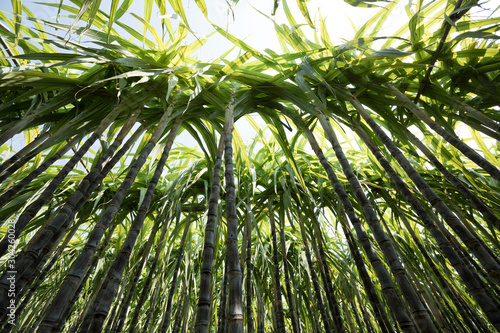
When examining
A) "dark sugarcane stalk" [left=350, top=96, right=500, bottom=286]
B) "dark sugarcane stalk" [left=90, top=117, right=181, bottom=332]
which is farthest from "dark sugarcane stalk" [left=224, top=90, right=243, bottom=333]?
"dark sugarcane stalk" [left=350, top=96, right=500, bottom=286]

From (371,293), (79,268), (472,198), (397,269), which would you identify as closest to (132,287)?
(79,268)

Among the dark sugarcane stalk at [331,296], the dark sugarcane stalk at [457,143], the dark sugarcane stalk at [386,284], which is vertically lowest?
the dark sugarcane stalk at [386,284]

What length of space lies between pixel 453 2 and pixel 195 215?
7.12 ft

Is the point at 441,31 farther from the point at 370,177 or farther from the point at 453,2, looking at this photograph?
the point at 370,177

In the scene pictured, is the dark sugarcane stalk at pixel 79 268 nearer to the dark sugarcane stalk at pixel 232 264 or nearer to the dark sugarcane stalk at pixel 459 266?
the dark sugarcane stalk at pixel 232 264

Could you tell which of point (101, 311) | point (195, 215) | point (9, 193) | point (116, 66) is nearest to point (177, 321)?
point (195, 215)

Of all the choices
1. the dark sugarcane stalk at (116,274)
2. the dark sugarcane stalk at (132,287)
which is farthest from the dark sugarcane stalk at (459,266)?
the dark sugarcane stalk at (132,287)

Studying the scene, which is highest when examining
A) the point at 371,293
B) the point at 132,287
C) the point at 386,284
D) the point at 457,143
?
the point at 457,143

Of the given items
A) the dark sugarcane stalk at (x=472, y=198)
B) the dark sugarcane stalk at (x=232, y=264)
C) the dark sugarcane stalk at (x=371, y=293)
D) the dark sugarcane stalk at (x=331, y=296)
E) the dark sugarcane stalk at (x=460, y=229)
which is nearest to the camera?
the dark sugarcane stalk at (x=232, y=264)

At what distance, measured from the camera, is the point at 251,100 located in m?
1.60

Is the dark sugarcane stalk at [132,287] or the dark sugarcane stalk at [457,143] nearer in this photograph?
the dark sugarcane stalk at [457,143]

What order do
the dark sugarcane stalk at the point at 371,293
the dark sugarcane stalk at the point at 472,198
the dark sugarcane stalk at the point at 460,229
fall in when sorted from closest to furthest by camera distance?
1. the dark sugarcane stalk at the point at 460,229
2. the dark sugarcane stalk at the point at 472,198
3. the dark sugarcane stalk at the point at 371,293

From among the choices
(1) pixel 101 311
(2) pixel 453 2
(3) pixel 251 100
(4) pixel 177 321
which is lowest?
(1) pixel 101 311

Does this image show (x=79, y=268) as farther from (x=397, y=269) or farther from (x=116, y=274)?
(x=397, y=269)
